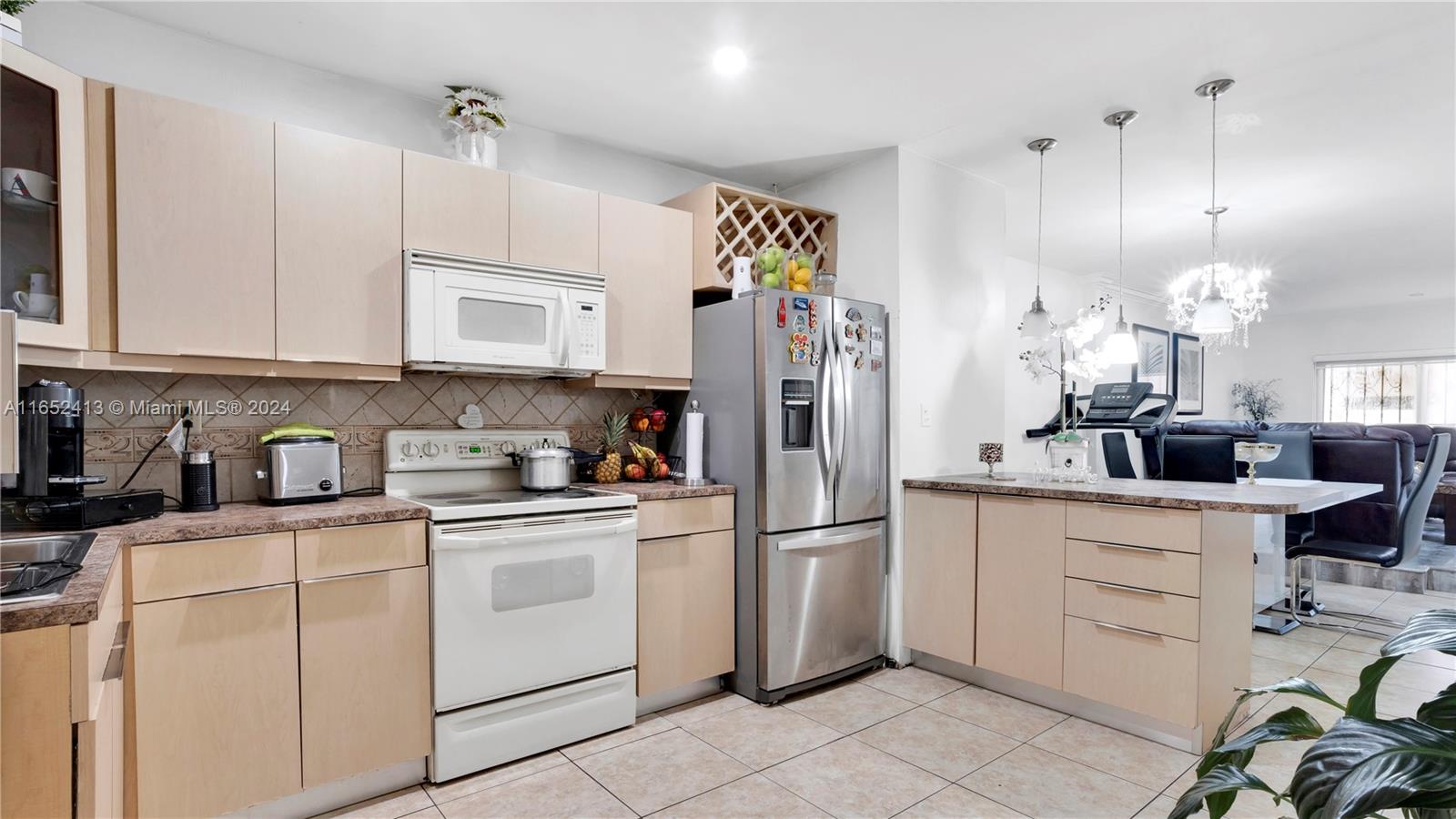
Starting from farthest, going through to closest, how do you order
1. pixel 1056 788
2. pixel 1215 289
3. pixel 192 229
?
pixel 1215 289 < pixel 1056 788 < pixel 192 229

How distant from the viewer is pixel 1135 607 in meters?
2.53

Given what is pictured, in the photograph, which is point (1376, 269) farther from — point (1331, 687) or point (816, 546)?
point (816, 546)

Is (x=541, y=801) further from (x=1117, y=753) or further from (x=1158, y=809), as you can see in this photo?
(x=1117, y=753)

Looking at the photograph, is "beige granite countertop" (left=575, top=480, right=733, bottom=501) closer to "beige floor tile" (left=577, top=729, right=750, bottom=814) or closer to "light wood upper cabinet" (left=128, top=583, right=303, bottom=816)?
"beige floor tile" (left=577, top=729, right=750, bottom=814)

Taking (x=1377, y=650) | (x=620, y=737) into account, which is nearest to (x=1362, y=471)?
(x=1377, y=650)

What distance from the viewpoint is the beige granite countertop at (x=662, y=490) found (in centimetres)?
275

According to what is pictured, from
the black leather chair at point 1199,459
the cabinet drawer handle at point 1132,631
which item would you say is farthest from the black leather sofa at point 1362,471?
the cabinet drawer handle at point 1132,631

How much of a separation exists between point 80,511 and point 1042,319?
3555 millimetres

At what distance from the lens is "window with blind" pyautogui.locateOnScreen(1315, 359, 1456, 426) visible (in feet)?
24.8

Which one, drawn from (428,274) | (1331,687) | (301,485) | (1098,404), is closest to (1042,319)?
(1098,404)

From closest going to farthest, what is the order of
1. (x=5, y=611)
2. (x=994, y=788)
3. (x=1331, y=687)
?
(x=5, y=611), (x=994, y=788), (x=1331, y=687)

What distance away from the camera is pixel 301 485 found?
2.26 meters

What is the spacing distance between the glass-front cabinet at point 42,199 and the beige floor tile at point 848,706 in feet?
8.77

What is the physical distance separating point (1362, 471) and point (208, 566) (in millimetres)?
5650
